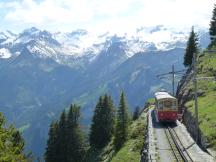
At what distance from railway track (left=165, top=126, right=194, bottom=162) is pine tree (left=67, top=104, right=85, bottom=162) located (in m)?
38.1

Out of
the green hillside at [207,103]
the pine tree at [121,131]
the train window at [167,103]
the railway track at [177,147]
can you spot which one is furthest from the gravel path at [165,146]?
the pine tree at [121,131]

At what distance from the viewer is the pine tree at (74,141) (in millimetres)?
102500

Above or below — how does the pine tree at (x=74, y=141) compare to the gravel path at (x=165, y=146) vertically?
below

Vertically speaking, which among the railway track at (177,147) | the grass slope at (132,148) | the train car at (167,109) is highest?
the train car at (167,109)

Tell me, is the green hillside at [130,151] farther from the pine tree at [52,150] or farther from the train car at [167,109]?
the pine tree at [52,150]

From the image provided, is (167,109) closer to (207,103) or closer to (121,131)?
(207,103)

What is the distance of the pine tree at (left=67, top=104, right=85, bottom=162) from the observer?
102 metres

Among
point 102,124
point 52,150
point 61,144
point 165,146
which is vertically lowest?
point 52,150

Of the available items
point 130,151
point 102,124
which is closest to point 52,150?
point 102,124

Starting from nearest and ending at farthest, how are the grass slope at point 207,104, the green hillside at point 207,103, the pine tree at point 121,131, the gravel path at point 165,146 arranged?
1. the gravel path at point 165,146
2. the green hillside at point 207,103
3. the grass slope at point 207,104
4. the pine tree at point 121,131

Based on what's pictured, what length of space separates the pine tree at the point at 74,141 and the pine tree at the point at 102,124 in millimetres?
5185

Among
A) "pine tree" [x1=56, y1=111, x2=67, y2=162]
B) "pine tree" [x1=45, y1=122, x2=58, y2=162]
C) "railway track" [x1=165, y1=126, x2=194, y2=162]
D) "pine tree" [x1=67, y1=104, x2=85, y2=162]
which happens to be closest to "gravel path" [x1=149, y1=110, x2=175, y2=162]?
"railway track" [x1=165, y1=126, x2=194, y2=162]

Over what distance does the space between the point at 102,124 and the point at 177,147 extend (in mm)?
56979

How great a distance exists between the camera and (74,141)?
10294cm
